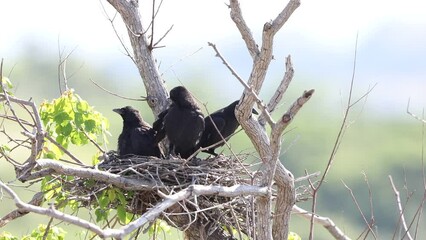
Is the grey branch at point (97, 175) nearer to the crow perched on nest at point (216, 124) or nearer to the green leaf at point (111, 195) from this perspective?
the green leaf at point (111, 195)

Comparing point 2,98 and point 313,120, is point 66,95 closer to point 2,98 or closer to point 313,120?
point 2,98

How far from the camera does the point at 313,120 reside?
13888cm

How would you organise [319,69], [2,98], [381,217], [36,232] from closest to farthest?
[2,98] < [36,232] < [381,217] < [319,69]

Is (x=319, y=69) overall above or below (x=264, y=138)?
below

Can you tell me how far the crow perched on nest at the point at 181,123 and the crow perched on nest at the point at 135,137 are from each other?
124mm

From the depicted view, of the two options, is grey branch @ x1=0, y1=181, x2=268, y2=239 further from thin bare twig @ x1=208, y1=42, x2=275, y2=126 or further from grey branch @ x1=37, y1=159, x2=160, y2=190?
grey branch @ x1=37, y1=159, x2=160, y2=190

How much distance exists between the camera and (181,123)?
9.48m

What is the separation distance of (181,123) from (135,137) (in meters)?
0.54

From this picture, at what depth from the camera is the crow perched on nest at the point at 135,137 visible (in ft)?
31.3

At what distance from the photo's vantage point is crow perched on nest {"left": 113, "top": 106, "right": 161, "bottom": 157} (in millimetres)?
9539

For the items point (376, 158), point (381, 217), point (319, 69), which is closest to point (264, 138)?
point (381, 217)

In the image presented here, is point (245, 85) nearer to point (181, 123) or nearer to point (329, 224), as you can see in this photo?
point (329, 224)

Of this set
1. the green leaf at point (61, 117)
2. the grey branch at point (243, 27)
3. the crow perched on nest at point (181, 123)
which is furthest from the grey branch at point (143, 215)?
the crow perched on nest at point (181, 123)

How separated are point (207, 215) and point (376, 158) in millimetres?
111267
